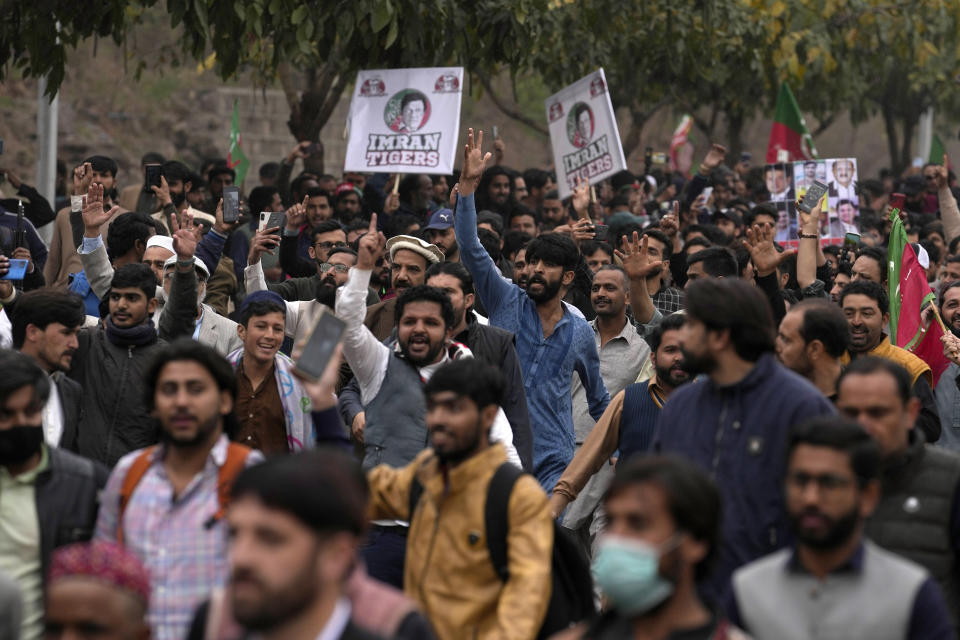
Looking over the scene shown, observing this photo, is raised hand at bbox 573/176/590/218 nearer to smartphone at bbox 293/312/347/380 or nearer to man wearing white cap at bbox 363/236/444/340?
man wearing white cap at bbox 363/236/444/340

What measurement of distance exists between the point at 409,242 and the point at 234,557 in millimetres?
5319

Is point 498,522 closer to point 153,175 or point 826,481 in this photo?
point 826,481

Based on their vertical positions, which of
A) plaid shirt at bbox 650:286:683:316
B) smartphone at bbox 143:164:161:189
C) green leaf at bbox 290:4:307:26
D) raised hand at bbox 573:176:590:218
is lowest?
plaid shirt at bbox 650:286:683:316

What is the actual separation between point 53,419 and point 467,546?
2.01 m

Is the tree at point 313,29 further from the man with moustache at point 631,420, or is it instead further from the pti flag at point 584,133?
the man with moustache at point 631,420

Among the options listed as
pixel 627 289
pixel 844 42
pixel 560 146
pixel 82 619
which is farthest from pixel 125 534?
pixel 844 42

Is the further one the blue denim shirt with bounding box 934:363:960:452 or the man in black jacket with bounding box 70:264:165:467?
the blue denim shirt with bounding box 934:363:960:452

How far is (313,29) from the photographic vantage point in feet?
39.0

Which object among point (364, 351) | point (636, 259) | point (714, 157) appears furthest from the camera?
point (714, 157)

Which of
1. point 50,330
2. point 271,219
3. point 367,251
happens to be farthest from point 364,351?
point 271,219

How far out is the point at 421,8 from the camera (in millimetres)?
12344

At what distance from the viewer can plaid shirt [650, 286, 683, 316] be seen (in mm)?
9922

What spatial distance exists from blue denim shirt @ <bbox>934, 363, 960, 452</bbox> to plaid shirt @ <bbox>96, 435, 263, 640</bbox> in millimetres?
4637

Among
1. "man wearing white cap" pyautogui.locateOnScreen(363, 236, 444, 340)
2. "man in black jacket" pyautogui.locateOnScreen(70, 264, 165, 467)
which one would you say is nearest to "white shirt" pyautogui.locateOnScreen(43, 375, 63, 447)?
"man in black jacket" pyautogui.locateOnScreen(70, 264, 165, 467)
